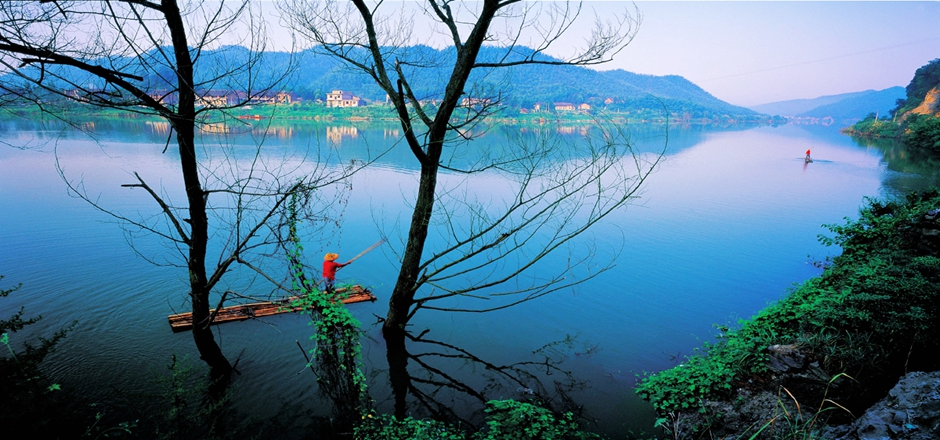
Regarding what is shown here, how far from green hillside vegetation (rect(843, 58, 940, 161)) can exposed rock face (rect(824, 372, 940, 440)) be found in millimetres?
41846

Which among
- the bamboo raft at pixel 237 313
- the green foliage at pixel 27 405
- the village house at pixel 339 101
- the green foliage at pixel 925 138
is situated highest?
the village house at pixel 339 101

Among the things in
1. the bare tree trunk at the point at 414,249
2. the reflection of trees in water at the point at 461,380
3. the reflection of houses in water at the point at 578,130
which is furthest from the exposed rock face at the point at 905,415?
the bare tree trunk at the point at 414,249

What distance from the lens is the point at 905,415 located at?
4.34 m

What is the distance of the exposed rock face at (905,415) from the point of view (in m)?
4.10

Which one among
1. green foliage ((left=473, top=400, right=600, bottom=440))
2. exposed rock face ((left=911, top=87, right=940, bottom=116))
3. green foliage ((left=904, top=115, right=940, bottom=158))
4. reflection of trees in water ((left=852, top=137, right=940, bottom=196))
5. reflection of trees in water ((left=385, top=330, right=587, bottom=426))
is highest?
exposed rock face ((left=911, top=87, right=940, bottom=116))

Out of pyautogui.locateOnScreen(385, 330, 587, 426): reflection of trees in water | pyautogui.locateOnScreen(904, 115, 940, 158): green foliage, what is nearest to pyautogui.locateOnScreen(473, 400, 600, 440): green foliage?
pyautogui.locateOnScreen(385, 330, 587, 426): reflection of trees in water

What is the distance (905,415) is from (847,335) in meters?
2.15

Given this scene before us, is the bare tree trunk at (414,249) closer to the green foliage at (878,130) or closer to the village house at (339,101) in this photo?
the village house at (339,101)

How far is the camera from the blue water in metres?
7.09

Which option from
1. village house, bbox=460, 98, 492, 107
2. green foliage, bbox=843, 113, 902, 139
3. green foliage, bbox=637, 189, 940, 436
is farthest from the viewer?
green foliage, bbox=843, 113, 902, 139

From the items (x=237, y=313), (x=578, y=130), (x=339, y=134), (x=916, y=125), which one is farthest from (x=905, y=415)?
(x=916, y=125)

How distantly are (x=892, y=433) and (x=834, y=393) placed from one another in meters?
1.67

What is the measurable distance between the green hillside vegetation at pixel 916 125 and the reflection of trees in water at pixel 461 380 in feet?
140

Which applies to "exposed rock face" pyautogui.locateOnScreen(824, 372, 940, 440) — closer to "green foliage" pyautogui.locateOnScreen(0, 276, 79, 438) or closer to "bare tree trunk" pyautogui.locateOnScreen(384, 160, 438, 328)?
"bare tree trunk" pyautogui.locateOnScreen(384, 160, 438, 328)
